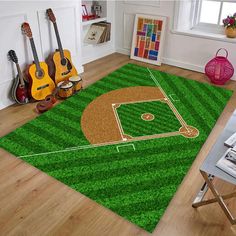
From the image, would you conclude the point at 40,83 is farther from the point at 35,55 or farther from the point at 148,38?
the point at 148,38

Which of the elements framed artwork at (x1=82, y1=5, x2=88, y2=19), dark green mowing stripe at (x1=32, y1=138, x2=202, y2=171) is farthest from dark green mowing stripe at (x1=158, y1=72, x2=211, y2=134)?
framed artwork at (x1=82, y1=5, x2=88, y2=19)

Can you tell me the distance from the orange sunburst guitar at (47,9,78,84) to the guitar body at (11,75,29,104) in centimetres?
41

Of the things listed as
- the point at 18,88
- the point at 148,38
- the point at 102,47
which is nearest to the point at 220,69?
the point at 148,38

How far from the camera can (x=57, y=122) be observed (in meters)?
2.72

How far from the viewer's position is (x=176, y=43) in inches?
155

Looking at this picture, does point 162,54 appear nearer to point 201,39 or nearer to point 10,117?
point 201,39

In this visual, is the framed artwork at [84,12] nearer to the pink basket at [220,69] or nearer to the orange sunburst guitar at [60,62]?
Answer: the orange sunburst guitar at [60,62]

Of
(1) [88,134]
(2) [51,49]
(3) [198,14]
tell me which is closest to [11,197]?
(1) [88,134]

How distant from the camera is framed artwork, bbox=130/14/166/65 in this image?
156 inches

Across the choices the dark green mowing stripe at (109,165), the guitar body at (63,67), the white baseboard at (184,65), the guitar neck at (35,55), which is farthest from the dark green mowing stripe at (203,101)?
the guitar neck at (35,55)

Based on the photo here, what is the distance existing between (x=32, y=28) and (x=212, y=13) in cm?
248

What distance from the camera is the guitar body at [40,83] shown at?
2.94 meters

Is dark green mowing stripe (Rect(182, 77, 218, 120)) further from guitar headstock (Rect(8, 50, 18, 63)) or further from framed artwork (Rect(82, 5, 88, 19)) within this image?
guitar headstock (Rect(8, 50, 18, 63))

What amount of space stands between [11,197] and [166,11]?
122 inches
